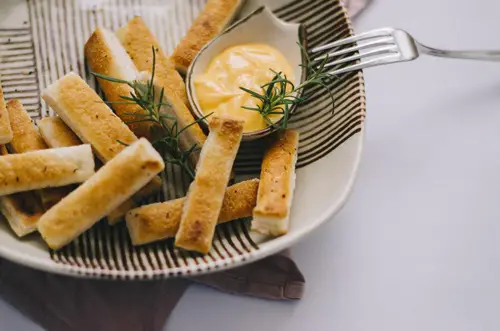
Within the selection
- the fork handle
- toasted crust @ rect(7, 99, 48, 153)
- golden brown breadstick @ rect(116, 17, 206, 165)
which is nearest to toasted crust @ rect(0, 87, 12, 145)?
toasted crust @ rect(7, 99, 48, 153)

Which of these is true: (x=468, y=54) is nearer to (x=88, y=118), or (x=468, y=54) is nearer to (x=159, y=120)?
(x=159, y=120)

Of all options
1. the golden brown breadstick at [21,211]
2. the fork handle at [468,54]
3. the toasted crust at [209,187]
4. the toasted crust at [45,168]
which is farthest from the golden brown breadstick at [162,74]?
the fork handle at [468,54]

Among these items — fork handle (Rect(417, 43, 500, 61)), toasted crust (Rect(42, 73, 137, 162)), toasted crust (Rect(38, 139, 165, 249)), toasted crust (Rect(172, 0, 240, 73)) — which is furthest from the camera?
fork handle (Rect(417, 43, 500, 61))

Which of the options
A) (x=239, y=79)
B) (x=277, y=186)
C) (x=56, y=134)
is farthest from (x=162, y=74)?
(x=277, y=186)

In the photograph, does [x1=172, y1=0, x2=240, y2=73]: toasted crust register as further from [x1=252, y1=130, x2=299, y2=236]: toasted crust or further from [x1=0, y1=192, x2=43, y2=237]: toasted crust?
[x1=0, y1=192, x2=43, y2=237]: toasted crust

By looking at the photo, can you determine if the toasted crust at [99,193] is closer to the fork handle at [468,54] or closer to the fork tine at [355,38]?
the fork tine at [355,38]
